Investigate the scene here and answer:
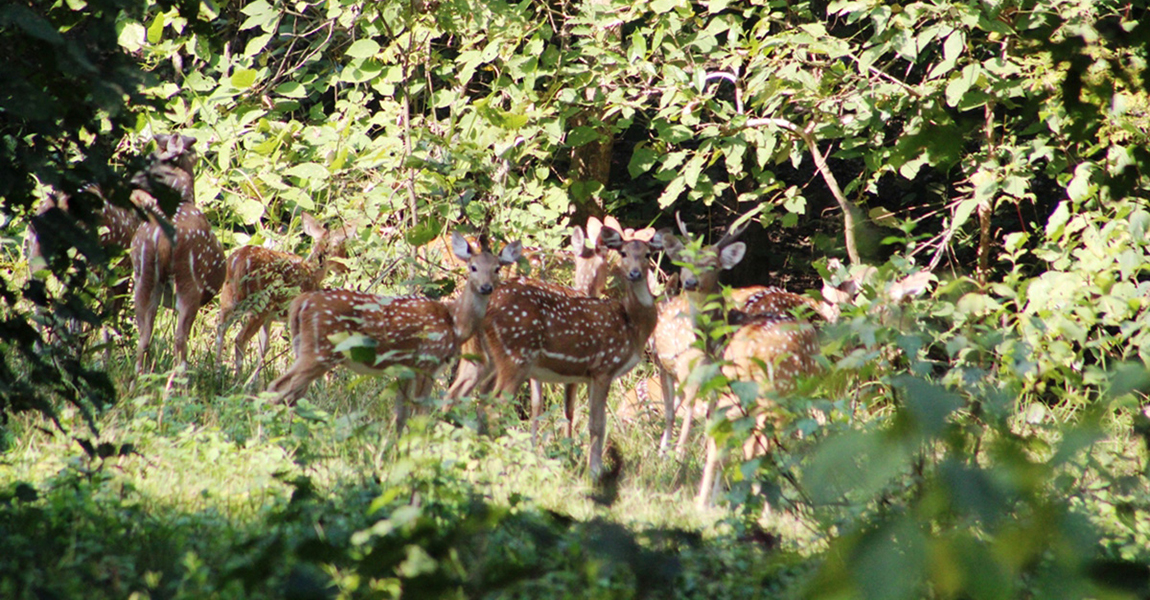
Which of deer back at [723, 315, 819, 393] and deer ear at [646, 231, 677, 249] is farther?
deer ear at [646, 231, 677, 249]

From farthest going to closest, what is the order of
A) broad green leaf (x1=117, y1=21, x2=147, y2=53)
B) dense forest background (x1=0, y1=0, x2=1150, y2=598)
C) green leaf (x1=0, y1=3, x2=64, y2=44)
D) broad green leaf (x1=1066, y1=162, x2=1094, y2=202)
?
broad green leaf (x1=117, y1=21, x2=147, y2=53), broad green leaf (x1=1066, y1=162, x2=1094, y2=202), green leaf (x1=0, y1=3, x2=64, y2=44), dense forest background (x1=0, y1=0, x2=1150, y2=598)

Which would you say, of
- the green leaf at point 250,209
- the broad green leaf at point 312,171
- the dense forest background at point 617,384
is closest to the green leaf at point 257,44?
the dense forest background at point 617,384

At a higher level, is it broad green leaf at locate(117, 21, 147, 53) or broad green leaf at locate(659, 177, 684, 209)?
broad green leaf at locate(117, 21, 147, 53)

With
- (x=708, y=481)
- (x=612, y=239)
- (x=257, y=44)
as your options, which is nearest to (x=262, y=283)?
(x=257, y=44)

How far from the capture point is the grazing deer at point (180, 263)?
23.6 ft

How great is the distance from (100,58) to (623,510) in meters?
2.55

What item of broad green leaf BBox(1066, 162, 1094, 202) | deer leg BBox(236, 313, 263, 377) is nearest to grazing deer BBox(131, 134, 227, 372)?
deer leg BBox(236, 313, 263, 377)

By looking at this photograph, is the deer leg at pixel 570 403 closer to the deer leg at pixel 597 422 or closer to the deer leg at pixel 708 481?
the deer leg at pixel 597 422

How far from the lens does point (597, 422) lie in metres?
6.43

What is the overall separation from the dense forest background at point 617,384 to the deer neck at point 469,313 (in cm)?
66

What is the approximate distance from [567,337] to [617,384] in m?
1.82

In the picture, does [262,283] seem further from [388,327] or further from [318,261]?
[388,327]

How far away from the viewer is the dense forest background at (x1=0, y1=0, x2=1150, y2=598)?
2135mm

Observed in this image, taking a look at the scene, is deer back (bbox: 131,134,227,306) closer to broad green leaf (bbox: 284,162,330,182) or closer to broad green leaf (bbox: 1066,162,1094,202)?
broad green leaf (bbox: 284,162,330,182)
